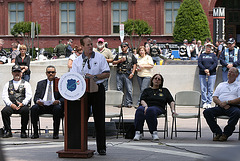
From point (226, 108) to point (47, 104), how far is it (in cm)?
361

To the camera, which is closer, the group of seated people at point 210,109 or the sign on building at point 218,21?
the group of seated people at point 210,109

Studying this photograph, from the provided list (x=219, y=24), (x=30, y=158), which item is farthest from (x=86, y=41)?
(x=219, y=24)

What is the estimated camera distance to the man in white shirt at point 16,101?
11250 millimetres

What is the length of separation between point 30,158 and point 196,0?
104 ft

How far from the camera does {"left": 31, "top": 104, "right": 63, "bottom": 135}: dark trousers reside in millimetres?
10980

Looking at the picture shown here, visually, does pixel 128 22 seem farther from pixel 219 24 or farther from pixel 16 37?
pixel 219 24

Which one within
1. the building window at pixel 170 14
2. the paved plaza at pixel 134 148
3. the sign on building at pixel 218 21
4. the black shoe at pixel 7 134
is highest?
the building window at pixel 170 14

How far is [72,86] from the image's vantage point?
8.22 meters

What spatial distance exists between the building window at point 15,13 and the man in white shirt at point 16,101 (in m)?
34.9

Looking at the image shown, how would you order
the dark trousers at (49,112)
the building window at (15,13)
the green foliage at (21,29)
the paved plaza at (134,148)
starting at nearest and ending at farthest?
1. the paved plaza at (134,148)
2. the dark trousers at (49,112)
3. the green foliage at (21,29)
4. the building window at (15,13)

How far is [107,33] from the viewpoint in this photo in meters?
44.5

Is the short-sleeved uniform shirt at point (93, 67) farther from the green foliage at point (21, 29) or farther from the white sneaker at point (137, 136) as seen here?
the green foliage at point (21, 29)

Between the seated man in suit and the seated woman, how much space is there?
5.27 feet

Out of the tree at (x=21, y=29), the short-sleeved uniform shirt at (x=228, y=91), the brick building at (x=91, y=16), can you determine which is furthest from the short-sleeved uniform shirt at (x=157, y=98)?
the brick building at (x=91, y=16)
